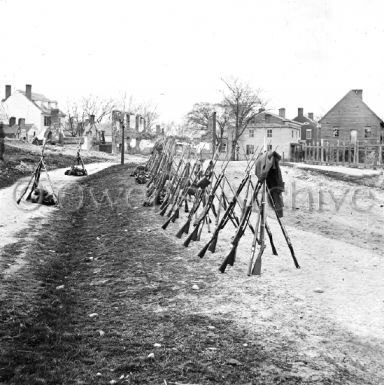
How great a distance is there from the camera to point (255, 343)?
5785mm

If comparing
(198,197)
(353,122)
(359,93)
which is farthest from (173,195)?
(359,93)

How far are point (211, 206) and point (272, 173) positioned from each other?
16.1ft

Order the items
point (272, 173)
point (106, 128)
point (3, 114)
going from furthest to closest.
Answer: point (106, 128) < point (3, 114) < point (272, 173)

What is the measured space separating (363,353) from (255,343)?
1210 mm

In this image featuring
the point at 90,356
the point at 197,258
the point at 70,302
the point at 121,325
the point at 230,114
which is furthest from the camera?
the point at 230,114

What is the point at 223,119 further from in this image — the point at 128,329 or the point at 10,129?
the point at 128,329

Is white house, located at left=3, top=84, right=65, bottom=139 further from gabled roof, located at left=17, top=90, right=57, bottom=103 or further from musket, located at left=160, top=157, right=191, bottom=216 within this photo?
musket, located at left=160, top=157, right=191, bottom=216

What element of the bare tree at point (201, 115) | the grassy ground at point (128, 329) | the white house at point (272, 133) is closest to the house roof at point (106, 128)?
the bare tree at point (201, 115)

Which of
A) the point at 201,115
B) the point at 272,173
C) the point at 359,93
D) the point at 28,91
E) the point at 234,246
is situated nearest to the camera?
the point at 234,246

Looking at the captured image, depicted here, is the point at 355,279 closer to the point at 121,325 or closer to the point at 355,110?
the point at 121,325

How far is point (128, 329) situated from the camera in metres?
6.31

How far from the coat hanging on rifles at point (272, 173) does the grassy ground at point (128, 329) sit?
75.8 inches

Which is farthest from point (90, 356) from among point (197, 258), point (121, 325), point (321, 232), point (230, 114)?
point (230, 114)

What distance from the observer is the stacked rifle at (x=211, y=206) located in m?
9.07
